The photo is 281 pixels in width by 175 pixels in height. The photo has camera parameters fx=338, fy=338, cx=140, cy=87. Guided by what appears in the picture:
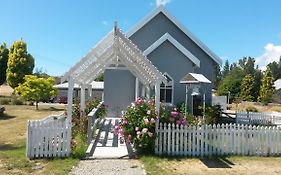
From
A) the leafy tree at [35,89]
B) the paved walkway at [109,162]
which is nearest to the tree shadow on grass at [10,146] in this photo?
the paved walkway at [109,162]

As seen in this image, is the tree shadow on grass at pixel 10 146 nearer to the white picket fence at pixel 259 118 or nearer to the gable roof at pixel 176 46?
the gable roof at pixel 176 46

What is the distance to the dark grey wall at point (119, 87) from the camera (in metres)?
22.7

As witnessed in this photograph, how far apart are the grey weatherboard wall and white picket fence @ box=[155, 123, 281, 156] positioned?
365 inches

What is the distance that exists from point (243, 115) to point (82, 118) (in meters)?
13.7

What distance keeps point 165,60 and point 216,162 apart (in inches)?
440

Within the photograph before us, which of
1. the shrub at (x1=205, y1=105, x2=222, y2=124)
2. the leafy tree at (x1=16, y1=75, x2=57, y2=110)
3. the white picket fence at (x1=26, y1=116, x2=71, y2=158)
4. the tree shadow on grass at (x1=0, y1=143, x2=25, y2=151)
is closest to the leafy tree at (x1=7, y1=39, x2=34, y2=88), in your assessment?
the leafy tree at (x1=16, y1=75, x2=57, y2=110)

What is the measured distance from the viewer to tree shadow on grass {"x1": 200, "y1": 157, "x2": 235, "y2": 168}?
33.7 ft

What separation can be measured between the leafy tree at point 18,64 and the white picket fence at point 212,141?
150ft

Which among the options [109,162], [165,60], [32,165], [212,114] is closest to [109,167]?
[109,162]

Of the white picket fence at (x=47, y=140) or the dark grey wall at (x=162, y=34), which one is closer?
the white picket fence at (x=47, y=140)

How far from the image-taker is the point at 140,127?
11.3 metres

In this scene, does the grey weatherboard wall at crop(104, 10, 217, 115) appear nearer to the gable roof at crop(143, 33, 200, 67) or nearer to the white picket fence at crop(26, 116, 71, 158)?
the gable roof at crop(143, 33, 200, 67)

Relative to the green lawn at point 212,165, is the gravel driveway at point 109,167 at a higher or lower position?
higher

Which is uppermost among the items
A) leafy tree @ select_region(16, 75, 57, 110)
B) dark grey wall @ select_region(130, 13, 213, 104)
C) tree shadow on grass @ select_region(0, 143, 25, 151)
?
dark grey wall @ select_region(130, 13, 213, 104)
